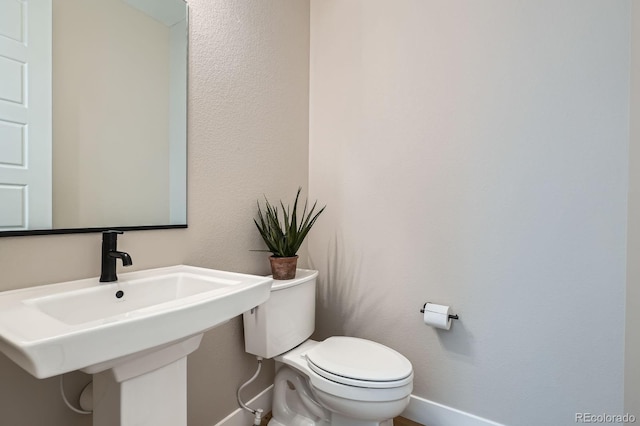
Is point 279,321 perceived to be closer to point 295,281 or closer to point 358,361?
point 295,281

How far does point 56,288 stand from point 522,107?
5.91ft

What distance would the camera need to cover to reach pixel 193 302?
70cm

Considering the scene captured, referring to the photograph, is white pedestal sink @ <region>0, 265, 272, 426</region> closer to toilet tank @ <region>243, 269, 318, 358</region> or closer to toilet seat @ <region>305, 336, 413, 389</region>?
toilet tank @ <region>243, 269, 318, 358</region>

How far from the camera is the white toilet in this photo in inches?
44.3

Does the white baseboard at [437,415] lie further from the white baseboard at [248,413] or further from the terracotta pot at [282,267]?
the terracotta pot at [282,267]

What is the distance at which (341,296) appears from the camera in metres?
1.79

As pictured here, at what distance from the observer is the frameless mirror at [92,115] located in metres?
0.81

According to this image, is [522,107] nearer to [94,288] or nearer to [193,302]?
[193,302]

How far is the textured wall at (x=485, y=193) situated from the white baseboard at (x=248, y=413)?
0.49 metres

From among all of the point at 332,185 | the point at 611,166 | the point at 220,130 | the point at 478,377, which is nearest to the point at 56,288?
the point at 220,130

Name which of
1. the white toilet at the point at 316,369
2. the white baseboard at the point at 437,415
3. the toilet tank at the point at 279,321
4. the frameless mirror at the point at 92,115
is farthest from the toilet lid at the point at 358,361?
the frameless mirror at the point at 92,115

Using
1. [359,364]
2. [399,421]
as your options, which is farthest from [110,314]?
[399,421]

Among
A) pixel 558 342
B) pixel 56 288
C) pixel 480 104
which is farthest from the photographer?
pixel 480 104

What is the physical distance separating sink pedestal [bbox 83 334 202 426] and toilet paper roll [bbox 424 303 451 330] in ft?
3.47
